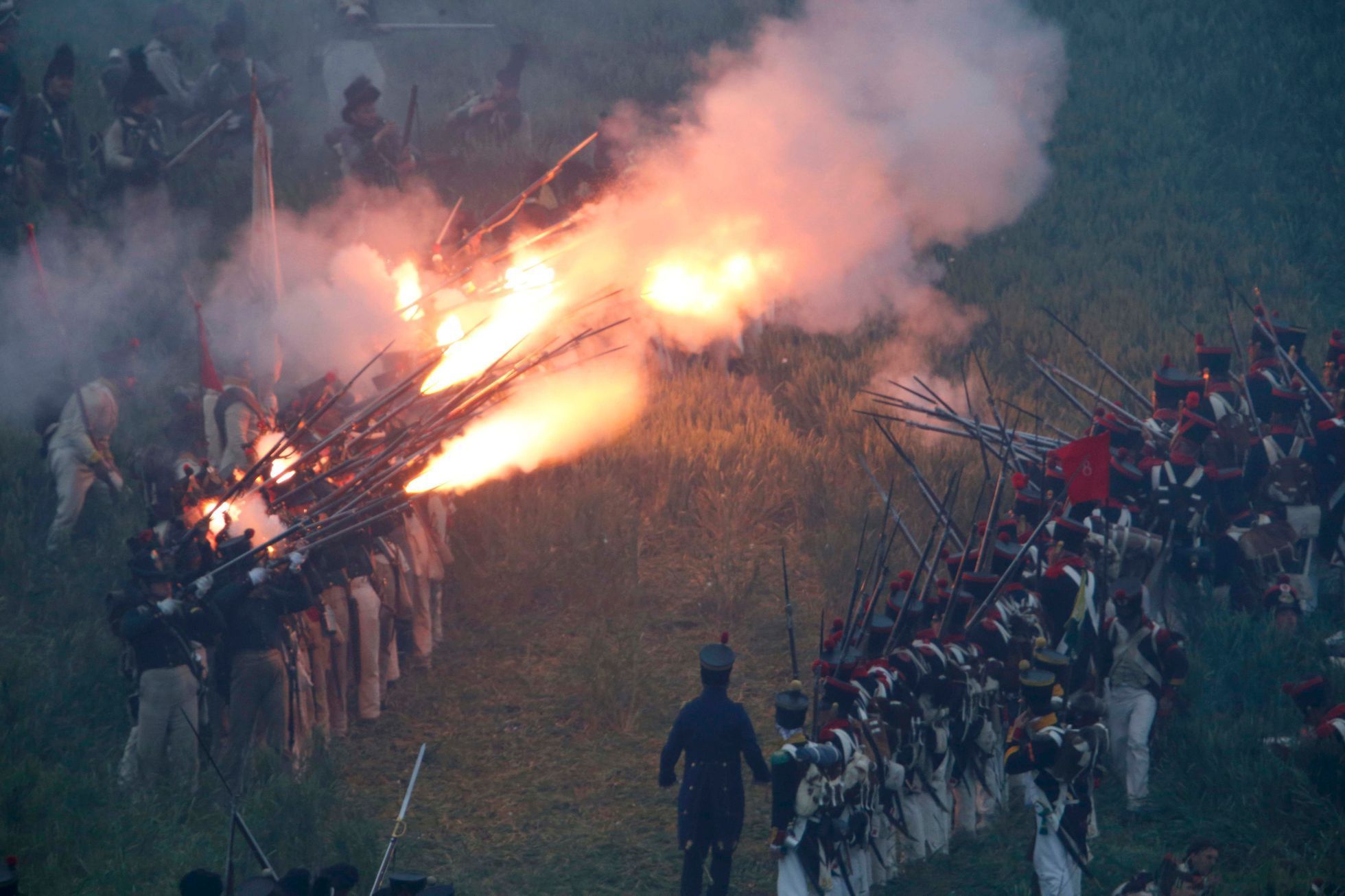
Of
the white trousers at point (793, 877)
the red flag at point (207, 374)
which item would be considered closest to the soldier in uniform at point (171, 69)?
the red flag at point (207, 374)

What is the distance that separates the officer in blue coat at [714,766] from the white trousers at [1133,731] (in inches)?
111

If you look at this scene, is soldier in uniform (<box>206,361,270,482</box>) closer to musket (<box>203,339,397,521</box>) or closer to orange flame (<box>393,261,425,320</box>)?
musket (<box>203,339,397,521</box>)

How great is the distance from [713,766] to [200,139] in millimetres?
14822

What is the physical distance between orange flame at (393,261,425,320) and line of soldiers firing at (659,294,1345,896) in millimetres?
5552

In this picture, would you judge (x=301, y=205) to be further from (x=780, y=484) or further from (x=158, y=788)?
(x=158, y=788)

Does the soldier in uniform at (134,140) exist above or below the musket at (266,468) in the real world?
above

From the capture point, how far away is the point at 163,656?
8.60m

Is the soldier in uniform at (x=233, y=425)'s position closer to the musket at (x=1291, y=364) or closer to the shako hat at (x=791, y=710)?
the shako hat at (x=791, y=710)

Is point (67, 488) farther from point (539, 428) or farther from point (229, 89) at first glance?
point (229, 89)

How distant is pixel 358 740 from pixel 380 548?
5.08ft

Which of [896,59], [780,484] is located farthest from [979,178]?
[780,484]

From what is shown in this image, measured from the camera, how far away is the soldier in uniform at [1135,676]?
8742mm

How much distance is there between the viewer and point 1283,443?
11.1 meters

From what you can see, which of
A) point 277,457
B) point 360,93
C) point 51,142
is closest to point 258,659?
point 277,457
